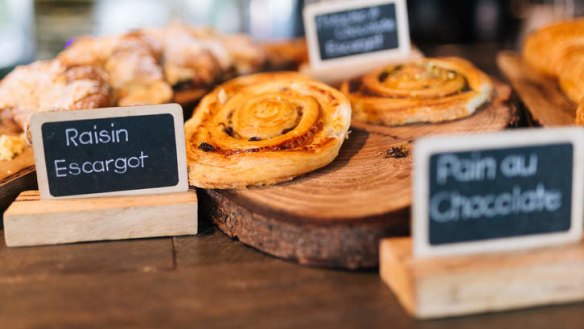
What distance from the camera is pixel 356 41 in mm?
3271

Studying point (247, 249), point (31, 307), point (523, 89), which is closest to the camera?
point (31, 307)

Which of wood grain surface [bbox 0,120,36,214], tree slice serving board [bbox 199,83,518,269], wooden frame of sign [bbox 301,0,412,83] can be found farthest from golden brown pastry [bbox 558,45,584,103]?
wood grain surface [bbox 0,120,36,214]

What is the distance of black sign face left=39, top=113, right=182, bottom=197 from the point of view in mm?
2139

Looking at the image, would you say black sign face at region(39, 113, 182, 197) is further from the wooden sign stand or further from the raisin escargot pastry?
the wooden sign stand

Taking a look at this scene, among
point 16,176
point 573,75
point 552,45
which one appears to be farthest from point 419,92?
point 16,176

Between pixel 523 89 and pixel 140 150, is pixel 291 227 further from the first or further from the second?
pixel 523 89

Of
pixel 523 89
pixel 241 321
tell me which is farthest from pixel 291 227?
pixel 523 89

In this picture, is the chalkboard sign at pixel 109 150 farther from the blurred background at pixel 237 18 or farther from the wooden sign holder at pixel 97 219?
the blurred background at pixel 237 18

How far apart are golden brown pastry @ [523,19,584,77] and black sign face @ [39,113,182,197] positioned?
6.60 feet

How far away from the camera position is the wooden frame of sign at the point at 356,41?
10.6ft

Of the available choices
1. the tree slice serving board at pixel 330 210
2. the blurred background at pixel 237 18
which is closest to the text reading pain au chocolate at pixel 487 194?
the tree slice serving board at pixel 330 210

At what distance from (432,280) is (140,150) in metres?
1.02

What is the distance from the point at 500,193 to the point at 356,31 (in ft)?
5.54

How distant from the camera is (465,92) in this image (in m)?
2.83
